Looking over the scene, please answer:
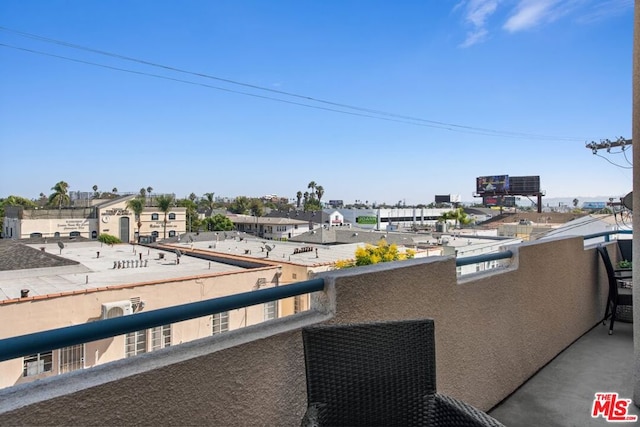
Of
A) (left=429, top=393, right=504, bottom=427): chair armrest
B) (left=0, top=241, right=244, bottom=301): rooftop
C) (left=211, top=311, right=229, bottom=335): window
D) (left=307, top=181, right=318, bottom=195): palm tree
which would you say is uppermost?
(left=307, top=181, right=318, bottom=195): palm tree

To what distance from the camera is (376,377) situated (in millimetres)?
1461

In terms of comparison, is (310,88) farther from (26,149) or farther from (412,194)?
(412,194)

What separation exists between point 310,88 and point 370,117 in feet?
13.6

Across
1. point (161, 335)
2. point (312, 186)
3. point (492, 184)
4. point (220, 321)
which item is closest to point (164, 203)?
point (220, 321)

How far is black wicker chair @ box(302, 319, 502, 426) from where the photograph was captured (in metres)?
1.39

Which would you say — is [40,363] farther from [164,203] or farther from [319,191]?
[319,191]

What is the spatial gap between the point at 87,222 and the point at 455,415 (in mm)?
51341

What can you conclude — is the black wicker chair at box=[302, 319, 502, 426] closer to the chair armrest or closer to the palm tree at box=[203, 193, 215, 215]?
the chair armrest

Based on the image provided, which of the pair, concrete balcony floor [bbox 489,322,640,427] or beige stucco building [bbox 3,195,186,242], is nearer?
concrete balcony floor [bbox 489,322,640,427]

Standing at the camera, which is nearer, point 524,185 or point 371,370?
point 371,370

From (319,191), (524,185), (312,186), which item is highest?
(312,186)

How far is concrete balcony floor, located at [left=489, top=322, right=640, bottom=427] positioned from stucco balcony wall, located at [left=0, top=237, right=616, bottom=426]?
0.09 metres

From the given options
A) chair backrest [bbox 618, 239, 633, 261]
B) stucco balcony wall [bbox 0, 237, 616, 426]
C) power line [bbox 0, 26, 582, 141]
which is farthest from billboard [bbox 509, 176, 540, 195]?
stucco balcony wall [bbox 0, 237, 616, 426]

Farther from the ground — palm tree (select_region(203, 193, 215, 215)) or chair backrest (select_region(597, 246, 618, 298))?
palm tree (select_region(203, 193, 215, 215))
